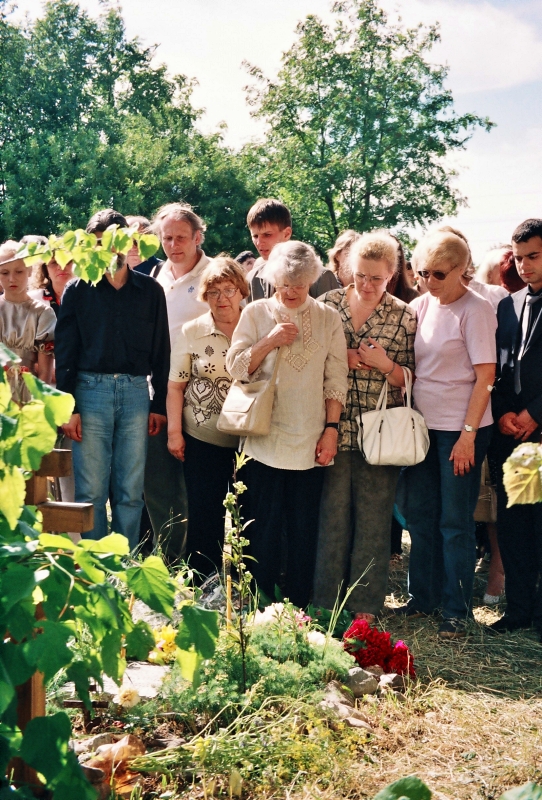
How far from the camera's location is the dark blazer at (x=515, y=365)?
16.2 feet

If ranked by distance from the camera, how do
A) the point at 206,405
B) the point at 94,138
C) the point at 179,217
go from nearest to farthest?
1. the point at 206,405
2. the point at 179,217
3. the point at 94,138

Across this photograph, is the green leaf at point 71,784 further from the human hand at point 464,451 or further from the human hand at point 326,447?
the human hand at point 464,451

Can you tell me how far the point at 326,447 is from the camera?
15.8 feet

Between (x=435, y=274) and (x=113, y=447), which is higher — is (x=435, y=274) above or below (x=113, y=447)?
above

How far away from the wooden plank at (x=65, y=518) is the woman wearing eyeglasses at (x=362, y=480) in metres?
2.46

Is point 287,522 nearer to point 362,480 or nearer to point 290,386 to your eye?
point 362,480

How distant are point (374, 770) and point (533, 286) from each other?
2815 millimetres

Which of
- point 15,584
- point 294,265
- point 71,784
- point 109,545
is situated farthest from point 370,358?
point 15,584

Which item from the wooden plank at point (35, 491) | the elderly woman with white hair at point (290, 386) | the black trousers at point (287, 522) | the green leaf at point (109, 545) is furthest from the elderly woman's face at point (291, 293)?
the green leaf at point (109, 545)

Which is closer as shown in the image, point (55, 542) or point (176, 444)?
point (55, 542)

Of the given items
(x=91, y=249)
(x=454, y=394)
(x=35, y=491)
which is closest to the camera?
(x=91, y=249)

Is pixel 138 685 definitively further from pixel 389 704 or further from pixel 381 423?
pixel 381 423

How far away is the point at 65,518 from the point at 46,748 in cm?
75

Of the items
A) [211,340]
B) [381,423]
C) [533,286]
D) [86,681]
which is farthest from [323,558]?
[86,681]
